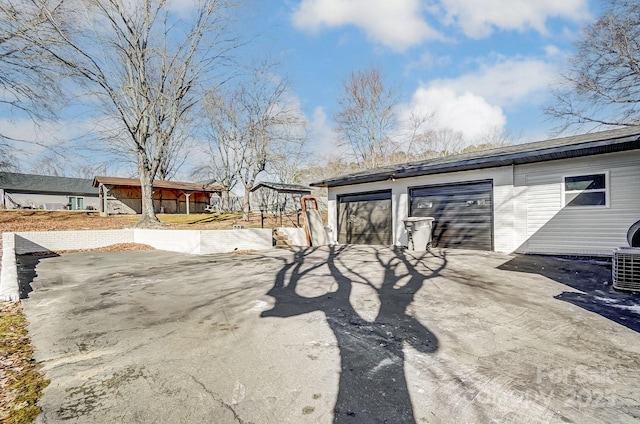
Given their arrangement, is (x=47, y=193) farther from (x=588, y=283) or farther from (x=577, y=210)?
(x=577, y=210)

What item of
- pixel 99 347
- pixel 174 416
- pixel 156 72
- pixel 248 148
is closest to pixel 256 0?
pixel 156 72

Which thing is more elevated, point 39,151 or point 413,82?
point 413,82

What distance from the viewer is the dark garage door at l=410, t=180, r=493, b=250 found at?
28.6 ft

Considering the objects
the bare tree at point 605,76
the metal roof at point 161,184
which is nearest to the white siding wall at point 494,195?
the bare tree at point 605,76

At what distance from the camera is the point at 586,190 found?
24.4ft

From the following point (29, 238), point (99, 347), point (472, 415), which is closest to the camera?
point (472, 415)

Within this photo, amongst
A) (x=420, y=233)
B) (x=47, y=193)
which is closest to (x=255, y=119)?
(x=420, y=233)

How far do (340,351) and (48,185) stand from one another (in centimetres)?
3914

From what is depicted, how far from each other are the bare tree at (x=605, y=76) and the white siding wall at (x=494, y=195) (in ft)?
38.5

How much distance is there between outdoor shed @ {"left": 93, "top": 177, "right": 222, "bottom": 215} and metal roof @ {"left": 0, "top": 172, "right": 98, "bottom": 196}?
26.4ft

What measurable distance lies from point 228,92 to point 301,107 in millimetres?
5305

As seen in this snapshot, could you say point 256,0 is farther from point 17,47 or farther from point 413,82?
point 413,82

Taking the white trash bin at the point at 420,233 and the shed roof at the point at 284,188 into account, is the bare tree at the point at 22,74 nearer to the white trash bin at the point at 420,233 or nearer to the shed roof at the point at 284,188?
the shed roof at the point at 284,188

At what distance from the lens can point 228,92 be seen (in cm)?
2103
